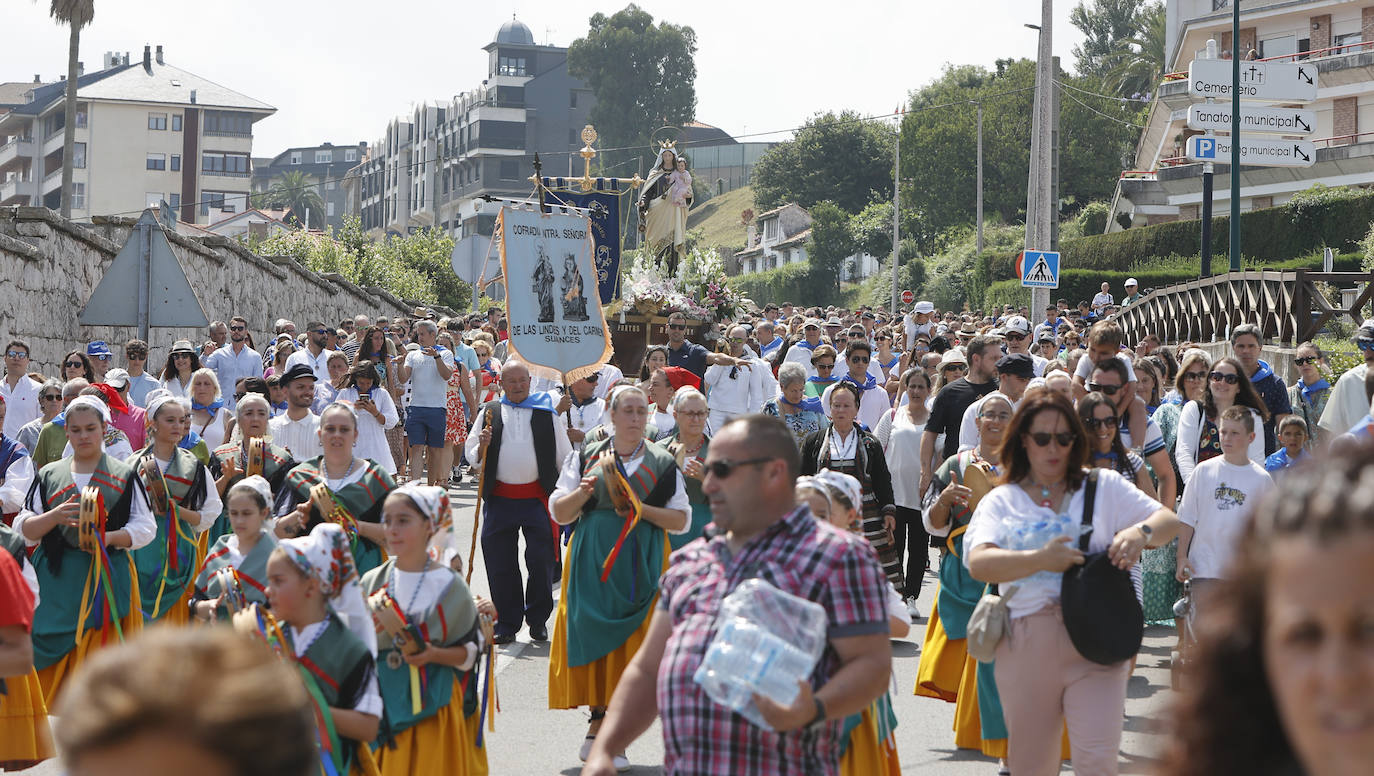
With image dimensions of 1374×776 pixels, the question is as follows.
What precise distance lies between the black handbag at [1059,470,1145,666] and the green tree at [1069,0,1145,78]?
295 feet

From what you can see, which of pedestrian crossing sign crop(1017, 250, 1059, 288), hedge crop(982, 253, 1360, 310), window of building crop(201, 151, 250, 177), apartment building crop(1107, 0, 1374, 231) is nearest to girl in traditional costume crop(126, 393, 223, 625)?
pedestrian crossing sign crop(1017, 250, 1059, 288)

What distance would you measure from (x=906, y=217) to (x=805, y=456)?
65.9 metres

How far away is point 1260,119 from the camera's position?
2070 centimetres

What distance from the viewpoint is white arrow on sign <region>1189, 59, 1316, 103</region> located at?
20938mm

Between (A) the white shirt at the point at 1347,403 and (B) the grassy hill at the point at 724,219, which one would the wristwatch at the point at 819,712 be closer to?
(A) the white shirt at the point at 1347,403

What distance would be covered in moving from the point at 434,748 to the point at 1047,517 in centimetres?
232

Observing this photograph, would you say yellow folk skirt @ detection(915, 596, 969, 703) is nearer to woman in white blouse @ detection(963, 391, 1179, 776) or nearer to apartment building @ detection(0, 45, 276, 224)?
woman in white blouse @ detection(963, 391, 1179, 776)

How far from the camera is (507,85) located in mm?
118562

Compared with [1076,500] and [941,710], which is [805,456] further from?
[1076,500]

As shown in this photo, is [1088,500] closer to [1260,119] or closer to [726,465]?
[726,465]

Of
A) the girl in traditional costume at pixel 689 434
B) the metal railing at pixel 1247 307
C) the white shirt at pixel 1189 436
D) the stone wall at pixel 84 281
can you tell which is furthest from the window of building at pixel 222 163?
the white shirt at pixel 1189 436

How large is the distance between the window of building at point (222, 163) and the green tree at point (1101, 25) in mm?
49774

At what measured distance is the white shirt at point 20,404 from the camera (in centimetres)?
1228

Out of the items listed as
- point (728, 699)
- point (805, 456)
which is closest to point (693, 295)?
point (805, 456)
